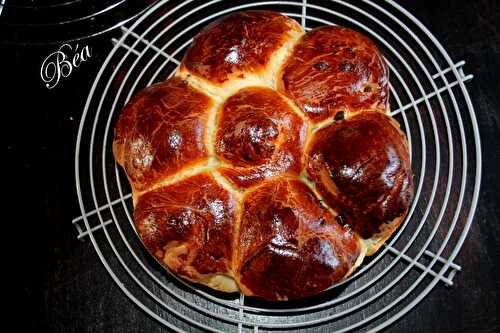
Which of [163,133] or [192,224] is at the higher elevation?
[163,133]

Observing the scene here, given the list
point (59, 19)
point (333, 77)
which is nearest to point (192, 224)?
point (333, 77)

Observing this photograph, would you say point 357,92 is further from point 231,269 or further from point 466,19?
point 466,19

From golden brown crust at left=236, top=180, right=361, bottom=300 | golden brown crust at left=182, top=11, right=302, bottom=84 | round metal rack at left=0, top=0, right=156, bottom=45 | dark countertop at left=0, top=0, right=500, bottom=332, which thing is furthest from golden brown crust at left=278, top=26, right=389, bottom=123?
round metal rack at left=0, top=0, right=156, bottom=45

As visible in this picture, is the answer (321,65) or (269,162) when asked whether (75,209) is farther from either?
(321,65)

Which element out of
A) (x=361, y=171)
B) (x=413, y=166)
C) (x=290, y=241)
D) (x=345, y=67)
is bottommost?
(x=290, y=241)

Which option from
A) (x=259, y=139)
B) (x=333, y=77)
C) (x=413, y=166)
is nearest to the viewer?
(x=259, y=139)

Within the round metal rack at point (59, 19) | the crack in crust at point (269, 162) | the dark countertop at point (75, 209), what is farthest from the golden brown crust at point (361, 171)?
the round metal rack at point (59, 19)

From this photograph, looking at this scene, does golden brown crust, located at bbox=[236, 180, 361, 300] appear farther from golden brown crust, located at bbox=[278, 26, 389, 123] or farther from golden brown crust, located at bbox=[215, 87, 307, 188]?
golden brown crust, located at bbox=[278, 26, 389, 123]
